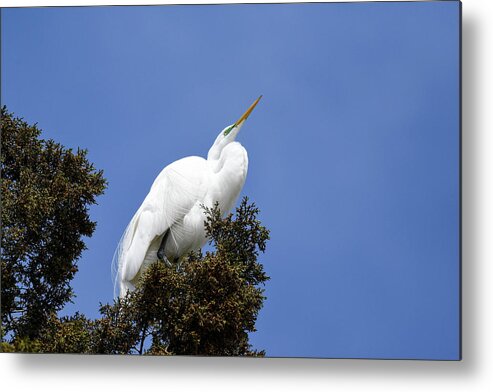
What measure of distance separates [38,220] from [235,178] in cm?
63

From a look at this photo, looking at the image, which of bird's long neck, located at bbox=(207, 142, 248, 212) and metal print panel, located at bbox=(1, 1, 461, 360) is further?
bird's long neck, located at bbox=(207, 142, 248, 212)

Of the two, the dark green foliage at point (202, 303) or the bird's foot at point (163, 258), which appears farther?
the bird's foot at point (163, 258)

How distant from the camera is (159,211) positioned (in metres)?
2.71

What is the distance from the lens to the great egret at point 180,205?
261 cm

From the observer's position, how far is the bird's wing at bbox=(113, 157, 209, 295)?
2609 mm

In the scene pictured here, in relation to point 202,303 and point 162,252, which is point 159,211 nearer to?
point 162,252

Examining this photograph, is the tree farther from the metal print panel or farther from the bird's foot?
the bird's foot

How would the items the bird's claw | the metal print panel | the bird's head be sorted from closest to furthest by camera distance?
the metal print panel < the bird's head < the bird's claw

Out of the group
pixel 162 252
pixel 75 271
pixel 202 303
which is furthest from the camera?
pixel 162 252

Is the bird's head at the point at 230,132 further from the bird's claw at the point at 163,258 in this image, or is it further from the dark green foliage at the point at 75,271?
the bird's claw at the point at 163,258

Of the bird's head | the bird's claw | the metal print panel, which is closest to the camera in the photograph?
the metal print panel

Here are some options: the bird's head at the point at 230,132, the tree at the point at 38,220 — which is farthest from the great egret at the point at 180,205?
the tree at the point at 38,220

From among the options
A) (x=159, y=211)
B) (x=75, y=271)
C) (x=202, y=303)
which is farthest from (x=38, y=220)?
(x=202, y=303)

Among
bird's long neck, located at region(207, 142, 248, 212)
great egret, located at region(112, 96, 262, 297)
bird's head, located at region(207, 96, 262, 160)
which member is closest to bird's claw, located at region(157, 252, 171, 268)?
great egret, located at region(112, 96, 262, 297)
